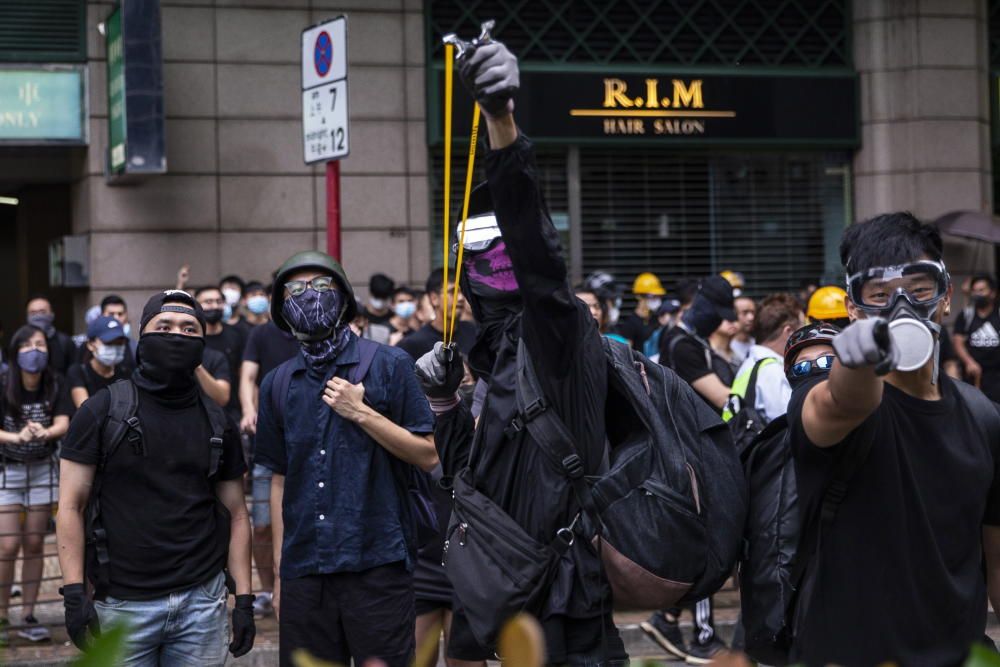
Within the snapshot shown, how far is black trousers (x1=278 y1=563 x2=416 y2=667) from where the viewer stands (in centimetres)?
538

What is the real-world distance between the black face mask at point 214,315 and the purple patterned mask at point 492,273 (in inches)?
280

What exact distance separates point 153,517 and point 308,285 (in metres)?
1.06

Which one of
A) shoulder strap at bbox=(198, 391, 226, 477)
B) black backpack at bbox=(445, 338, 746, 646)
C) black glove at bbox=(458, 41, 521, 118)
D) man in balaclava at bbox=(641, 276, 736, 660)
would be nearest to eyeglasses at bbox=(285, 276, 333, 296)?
shoulder strap at bbox=(198, 391, 226, 477)

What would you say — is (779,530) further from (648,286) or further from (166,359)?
(648,286)

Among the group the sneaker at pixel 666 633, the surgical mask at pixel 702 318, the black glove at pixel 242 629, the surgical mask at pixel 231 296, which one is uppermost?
the surgical mask at pixel 231 296

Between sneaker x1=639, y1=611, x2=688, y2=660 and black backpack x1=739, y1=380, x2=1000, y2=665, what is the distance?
4.99 m

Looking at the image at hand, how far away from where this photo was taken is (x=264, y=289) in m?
12.4

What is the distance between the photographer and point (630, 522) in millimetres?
3895

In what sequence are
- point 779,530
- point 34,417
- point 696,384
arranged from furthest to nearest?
1. point 34,417
2. point 696,384
3. point 779,530

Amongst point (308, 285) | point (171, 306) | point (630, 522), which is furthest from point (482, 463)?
point (171, 306)

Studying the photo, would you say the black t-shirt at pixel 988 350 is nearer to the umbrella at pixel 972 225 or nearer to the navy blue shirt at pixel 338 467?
the umbrella at pixel 972 225

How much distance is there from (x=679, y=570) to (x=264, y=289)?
8.94 metres

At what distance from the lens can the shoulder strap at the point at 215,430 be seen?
5496mm

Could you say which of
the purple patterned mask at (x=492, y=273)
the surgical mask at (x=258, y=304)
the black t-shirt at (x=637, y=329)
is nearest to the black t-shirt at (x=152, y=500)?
the purple patterned mask at (x=492, y=273)
